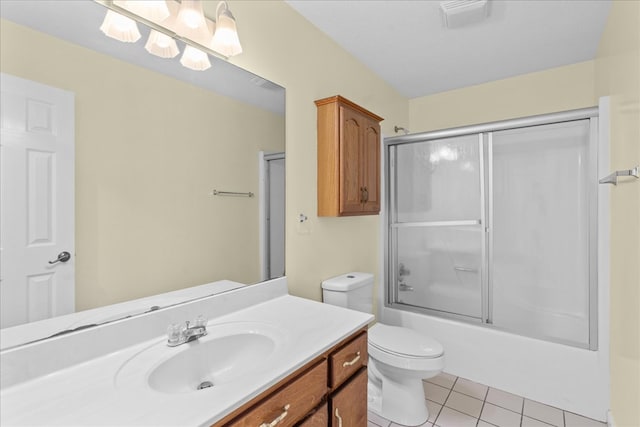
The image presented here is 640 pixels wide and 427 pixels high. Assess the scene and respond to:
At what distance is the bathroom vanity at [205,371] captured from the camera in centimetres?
72

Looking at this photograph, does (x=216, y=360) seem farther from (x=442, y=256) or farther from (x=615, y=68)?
(x=615, y=68)

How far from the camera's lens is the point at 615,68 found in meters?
1.71

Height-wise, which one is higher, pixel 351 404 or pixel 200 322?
pixel 200 322

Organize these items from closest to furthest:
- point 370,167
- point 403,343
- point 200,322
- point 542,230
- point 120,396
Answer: point 120,396
point 200,322
point 403,343
point 370,167
point 542,230

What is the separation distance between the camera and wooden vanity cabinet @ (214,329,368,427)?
32.4 inches

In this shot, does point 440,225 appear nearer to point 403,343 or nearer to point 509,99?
point 403,343

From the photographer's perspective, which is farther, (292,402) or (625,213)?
(625,213)

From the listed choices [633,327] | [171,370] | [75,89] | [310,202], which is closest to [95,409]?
[171,370]

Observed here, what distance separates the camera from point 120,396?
2.50 ft

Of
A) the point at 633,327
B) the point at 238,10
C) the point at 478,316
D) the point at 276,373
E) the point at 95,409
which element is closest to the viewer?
the point at 95,409

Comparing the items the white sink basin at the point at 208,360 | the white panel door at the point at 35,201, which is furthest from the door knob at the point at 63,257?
the white sink basin at the point at 208,360

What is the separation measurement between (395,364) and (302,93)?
161 centimetres

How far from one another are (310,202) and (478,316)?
5.13 feet

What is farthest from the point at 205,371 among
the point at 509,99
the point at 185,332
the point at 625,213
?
the point at 509,99
